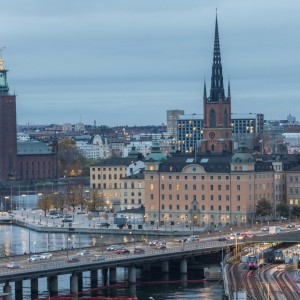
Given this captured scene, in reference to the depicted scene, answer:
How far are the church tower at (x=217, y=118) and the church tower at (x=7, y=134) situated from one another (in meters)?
32.3

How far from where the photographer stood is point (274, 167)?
92125 mm

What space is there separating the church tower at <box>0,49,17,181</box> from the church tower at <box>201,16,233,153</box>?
106 ft

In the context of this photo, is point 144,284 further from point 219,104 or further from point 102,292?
point 219,104

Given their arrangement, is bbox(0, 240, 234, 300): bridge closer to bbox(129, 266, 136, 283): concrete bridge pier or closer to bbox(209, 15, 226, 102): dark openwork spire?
bbox(129, 266, 136, 283): concrete bridge pier

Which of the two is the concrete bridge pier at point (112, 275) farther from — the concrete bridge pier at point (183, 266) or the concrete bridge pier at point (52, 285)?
the concrete bridge pier at point (52, 285)

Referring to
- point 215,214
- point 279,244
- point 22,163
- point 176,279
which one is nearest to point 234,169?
point 215,214

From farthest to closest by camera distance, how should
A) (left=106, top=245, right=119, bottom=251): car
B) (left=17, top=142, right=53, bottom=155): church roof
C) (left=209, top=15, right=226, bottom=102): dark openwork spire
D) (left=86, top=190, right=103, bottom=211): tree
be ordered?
(left=17, top=142, right=53, bottom=155): church roof < (left=209, top=15, right=226, bottom=102): dark openwork spire < (left=86, top=190, right=103, bottom=211): tree < (left=106, top=245, right=119, bottom=251): car

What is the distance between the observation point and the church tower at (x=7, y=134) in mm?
135875

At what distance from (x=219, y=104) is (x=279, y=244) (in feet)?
111

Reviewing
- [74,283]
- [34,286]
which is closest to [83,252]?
[74,283]

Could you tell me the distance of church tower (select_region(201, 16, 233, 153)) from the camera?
348 feet

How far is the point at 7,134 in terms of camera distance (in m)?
136

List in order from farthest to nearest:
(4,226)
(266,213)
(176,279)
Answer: (4,226) → (266,213) → (176,279)

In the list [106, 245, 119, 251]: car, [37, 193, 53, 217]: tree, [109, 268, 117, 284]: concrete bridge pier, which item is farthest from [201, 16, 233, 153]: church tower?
[109, 268, 117, 284]: concrete bridge pier
